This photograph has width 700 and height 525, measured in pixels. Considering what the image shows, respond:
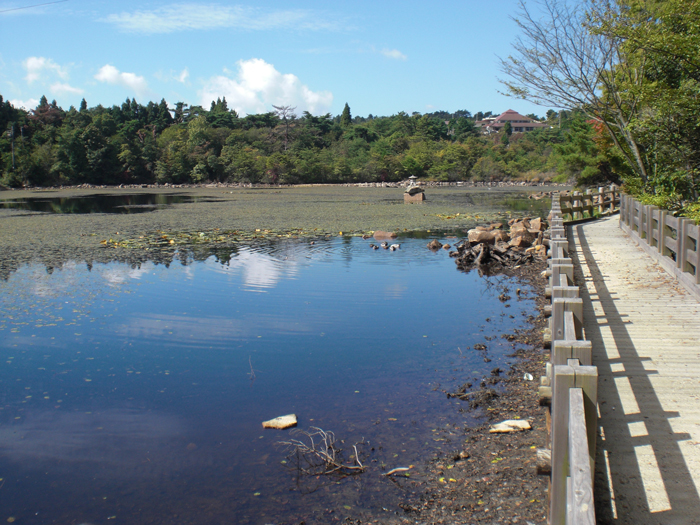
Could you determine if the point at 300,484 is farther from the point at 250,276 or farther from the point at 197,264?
the point at 197,264

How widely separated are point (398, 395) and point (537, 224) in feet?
47.0

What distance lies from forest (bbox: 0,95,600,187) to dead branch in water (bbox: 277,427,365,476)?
263ft

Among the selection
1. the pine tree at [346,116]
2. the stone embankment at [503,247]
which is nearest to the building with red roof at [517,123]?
the pine tree at [346,116]

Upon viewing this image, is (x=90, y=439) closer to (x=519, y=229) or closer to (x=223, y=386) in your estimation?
(x=223, y=386)

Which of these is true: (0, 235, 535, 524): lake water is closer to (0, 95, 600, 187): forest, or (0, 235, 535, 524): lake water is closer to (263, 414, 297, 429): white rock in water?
(263, 414, 297, 429): white rock in water

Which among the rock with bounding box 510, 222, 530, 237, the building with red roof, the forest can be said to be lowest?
the rock with bounding box 510, 222, 530, 237

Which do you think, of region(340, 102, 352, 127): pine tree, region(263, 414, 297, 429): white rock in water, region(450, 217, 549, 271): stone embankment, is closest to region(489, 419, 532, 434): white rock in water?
region(263, 414, 297, 429): white rock in water

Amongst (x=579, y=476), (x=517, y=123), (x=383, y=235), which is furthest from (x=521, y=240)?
(x=517, y=123)

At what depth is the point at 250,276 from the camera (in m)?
13.7

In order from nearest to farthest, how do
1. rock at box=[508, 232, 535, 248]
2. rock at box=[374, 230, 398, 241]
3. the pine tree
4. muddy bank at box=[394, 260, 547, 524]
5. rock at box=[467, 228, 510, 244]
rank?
muddy bank at box=[394, 260, 547, 524]
rock at box=[508, 232, 535, 248]
rock at box=[467, 228, 510, 244]
rock at box=[374, 230, 398, 241]
the pine tree

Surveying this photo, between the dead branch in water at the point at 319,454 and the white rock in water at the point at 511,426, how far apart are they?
1.30 m

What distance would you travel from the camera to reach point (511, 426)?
5.48 meters

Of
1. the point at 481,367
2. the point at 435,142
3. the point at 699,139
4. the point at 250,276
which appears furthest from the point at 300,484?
the point at 435,142

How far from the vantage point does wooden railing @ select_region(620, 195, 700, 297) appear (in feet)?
26.9
